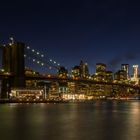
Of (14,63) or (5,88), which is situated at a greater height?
(14,63)

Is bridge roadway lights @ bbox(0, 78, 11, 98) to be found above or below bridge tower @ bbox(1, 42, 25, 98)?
below

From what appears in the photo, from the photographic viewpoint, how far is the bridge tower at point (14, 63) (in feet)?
238

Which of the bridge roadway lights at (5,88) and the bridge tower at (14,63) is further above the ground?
the bridge tower at (14,63)

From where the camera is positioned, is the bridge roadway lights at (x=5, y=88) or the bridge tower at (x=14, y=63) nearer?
the bridge tower at (x=14, y=63)

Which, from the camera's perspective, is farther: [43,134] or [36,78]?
[36,78]

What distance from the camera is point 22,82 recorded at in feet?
236

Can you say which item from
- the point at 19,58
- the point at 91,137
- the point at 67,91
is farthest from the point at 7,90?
the point at 91,137

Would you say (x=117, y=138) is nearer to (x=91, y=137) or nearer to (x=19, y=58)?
(x=91, y=137)

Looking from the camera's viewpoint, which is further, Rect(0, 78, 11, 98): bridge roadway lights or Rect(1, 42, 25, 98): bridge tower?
Rect(0, 78, 11, 98): bridge roadway lights

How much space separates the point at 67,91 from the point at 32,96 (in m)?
31.6

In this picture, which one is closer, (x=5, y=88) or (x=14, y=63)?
(x=14, y=63)

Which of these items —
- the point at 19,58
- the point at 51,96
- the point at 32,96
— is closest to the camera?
the point at 19,58

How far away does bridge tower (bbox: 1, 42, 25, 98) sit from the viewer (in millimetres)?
72625

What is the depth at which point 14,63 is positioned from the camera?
247 feet
